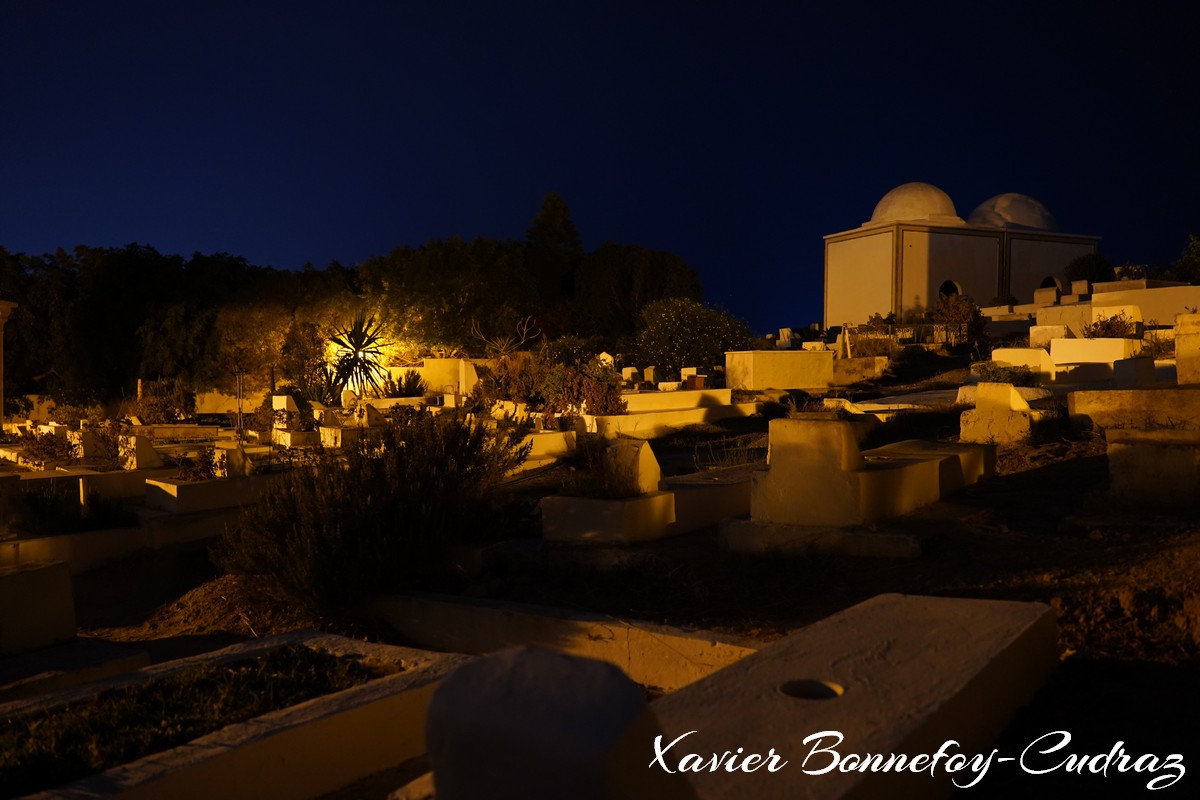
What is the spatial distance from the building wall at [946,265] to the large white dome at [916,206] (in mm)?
841

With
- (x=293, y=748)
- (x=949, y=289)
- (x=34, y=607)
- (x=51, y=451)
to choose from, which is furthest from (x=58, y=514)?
(x=949, y=289)

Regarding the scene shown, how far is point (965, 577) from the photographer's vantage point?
18.1 feet

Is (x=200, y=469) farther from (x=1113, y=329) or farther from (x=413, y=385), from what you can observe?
(x=1113, y=329)

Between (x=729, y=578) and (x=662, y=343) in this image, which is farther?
(x=662, y=343)

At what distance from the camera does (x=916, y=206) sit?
123ft

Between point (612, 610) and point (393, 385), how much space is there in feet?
62.6

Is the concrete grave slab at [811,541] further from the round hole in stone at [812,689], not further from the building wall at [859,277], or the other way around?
the building wall at [859,277]

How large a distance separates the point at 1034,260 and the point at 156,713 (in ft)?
132

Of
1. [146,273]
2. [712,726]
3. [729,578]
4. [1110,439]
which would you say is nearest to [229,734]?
[712,726]

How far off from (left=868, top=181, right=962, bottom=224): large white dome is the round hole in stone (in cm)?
3556

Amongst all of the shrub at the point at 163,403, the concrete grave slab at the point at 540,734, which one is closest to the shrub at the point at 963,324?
the shrub at the point at 163,403

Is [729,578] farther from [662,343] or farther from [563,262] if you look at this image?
[563,262]

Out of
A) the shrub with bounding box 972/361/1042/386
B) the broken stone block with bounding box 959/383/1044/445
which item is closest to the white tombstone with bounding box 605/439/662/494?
the broken stone block with bounding box 959/383/1044/445

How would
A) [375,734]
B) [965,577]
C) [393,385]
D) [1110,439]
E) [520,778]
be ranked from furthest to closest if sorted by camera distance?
1. [393,385]
2. [1110,439]
3. [965,577]
4. [375,734]
5. [520,778]
